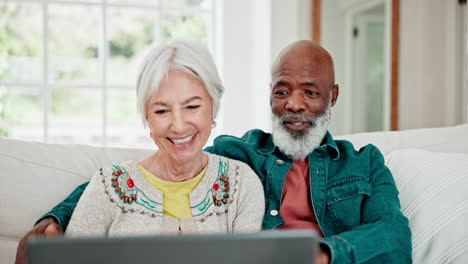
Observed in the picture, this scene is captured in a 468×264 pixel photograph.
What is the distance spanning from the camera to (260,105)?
136 inches

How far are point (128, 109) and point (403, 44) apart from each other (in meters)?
2.51

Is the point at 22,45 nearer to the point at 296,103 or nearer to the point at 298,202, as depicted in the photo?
the point at 296,103

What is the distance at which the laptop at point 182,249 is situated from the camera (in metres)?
0.55

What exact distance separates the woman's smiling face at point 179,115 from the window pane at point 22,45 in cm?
263

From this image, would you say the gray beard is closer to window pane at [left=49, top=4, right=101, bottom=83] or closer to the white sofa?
the white sofa

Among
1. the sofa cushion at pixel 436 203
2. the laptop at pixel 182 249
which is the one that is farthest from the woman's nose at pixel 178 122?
the sofa cushion at pixel 436 203

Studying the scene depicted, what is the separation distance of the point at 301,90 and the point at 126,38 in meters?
2.44

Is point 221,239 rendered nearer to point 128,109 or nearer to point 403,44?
point 128,109

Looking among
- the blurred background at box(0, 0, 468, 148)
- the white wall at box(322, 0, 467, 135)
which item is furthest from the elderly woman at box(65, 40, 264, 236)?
the white wall at box(322, 0, 467, 135)

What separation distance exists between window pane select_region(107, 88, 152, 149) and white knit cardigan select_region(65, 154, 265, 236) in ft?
7.93

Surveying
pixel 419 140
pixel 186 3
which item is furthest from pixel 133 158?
pixel 186 3

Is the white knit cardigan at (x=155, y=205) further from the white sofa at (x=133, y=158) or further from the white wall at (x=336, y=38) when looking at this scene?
the white wall at (x=336, y=38)

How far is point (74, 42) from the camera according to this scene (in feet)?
11.7

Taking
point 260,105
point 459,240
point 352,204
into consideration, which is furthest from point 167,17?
point 459,240
